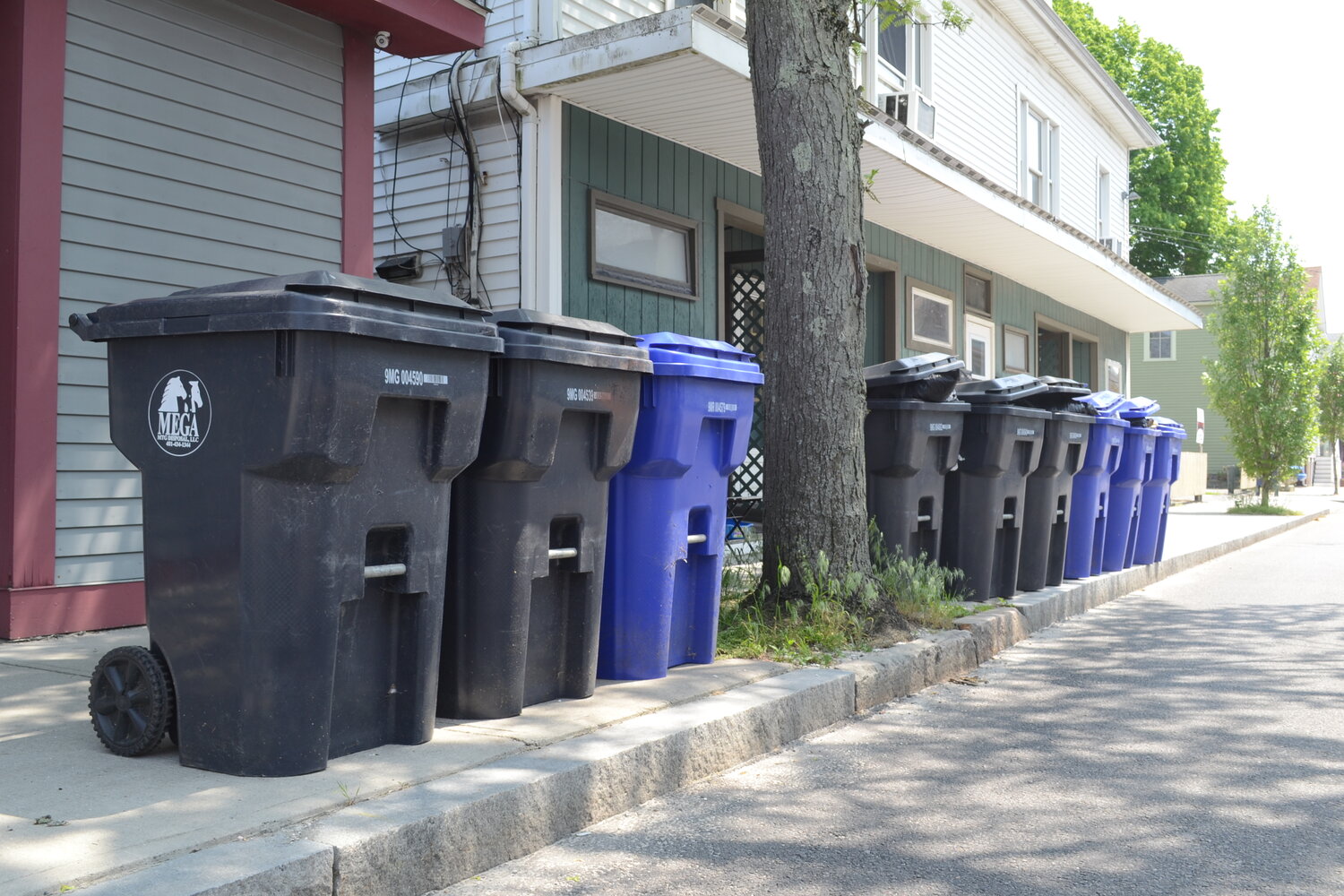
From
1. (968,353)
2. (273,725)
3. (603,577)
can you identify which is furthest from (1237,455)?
(273,725)

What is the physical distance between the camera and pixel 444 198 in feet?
30.0

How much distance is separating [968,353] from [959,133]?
2742 millimetres

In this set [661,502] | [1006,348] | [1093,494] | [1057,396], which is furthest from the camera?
[1006,348]

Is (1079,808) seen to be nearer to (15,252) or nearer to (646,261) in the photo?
(15,252)

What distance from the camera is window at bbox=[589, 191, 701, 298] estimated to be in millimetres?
8883

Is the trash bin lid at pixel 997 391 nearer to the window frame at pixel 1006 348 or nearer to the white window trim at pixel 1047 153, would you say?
the window frame at pixel 1006 348

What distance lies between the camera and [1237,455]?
2230 cm

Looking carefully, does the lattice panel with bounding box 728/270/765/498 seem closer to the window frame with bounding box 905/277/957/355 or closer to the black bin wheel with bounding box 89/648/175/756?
the window frame with bounding box 905/277/957/355

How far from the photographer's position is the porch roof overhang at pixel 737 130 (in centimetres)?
745

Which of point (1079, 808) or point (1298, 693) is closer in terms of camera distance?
point (1079, 808)

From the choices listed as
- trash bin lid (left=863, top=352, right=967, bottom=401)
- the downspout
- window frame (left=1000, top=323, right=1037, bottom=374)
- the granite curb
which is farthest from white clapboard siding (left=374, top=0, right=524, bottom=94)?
window frame (left=1000, top=323, right=1037, bottom=374)

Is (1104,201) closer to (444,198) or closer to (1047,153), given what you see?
(1047,153)

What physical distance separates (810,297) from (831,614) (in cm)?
158

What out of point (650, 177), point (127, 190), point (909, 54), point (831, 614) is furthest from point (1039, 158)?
point (127, 190)
